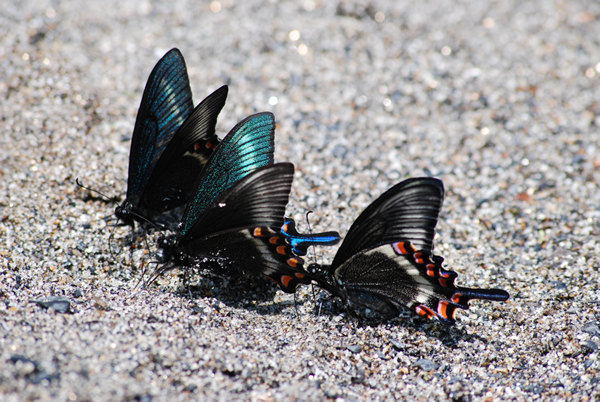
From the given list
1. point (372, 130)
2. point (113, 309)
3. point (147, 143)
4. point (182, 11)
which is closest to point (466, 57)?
point (372, 130)

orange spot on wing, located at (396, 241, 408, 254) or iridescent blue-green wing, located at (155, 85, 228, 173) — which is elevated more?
iridescent blue-green wing, located at (155, 85, 228, 173)

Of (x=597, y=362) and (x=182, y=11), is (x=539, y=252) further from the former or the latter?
(x=182, y=11)

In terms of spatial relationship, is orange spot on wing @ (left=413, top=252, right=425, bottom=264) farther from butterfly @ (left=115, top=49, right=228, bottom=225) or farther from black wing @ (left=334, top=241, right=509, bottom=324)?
butterfly @ (left=115, top=49, right=228, bottom=225)

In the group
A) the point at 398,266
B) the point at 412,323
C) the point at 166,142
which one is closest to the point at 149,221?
the point at 166,142

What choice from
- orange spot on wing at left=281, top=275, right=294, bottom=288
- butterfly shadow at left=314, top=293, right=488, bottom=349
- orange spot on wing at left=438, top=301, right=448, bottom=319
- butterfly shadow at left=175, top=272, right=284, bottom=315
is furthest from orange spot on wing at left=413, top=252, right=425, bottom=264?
butterfly shadow at left=175, top=272, right=284, bottom=315

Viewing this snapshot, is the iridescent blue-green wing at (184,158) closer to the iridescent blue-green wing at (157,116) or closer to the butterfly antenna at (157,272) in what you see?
the iridescent blue-green wing at (157,116)

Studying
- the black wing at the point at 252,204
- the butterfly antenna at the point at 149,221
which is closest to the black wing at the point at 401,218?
the black wing at the point at 252,204
